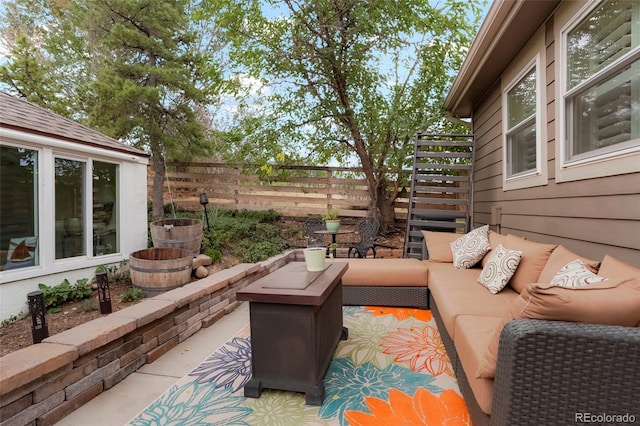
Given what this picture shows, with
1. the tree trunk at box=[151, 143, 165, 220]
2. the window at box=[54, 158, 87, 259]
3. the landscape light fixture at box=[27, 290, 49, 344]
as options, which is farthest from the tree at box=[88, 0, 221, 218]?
the landscape light fixture at box=[27, 290, 49, 344]

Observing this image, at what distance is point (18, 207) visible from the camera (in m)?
3.37

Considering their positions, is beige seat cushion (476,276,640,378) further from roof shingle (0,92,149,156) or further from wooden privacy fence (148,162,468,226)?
wooden privacy fence (148,162,468,226)

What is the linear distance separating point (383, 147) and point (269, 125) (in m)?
2.18

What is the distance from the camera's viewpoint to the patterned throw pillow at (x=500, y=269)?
8.73 feet

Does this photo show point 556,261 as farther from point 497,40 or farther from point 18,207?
point 18,207

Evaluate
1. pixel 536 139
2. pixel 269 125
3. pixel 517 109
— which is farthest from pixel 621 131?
pixel 269 125

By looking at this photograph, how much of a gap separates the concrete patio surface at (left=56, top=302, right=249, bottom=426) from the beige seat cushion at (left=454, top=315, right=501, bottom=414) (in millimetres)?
1772

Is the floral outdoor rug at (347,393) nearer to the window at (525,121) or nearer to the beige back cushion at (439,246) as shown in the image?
the beige back cushion at (439,246)

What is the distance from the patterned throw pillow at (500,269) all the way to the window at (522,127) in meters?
1.02

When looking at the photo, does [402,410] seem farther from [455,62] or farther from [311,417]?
[455,62]

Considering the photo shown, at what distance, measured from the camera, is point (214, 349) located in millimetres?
2801

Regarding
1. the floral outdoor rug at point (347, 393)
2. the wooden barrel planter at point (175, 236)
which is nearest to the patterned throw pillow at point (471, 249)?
the floral outdoor rug at point (347, 393)

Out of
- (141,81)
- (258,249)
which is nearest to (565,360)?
(258,249)

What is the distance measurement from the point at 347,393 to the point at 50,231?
11.0ft
